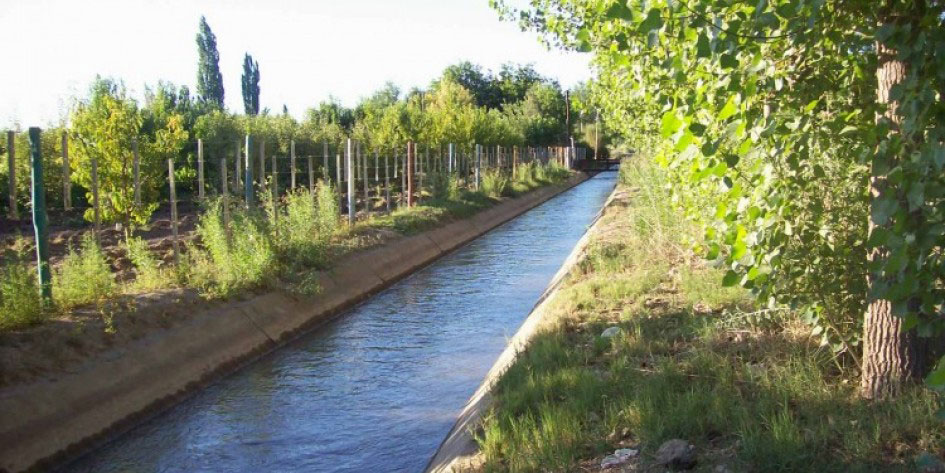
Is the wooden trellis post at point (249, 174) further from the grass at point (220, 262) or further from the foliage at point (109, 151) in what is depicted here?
the foliage at point (109, 151)

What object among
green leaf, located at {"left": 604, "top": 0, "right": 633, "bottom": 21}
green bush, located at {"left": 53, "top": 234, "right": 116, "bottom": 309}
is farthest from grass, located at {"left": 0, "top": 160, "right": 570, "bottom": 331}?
green leaf, located at {"left": 604, "top": 0, "right": 633, "bottom": 21}

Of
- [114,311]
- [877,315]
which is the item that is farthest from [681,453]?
[114,311]

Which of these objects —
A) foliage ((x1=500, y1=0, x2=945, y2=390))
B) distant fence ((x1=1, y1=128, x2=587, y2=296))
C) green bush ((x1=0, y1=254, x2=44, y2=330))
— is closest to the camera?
foliage ((x1=500, y1=0, x2=945, y2=390))

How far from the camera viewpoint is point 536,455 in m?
5.24

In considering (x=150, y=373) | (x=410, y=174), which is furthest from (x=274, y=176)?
(x=410, y=174)

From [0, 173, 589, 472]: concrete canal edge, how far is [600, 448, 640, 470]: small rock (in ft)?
17.5

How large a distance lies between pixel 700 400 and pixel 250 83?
89103mm

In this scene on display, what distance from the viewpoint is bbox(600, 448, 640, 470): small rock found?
4.94 metres

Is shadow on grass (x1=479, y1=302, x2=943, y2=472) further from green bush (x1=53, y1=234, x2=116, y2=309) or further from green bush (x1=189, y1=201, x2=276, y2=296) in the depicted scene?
green bush (x1=189, y1=201, x2=276, y2=296)

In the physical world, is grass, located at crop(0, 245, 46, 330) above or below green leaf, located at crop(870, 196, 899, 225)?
below

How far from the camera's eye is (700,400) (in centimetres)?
548

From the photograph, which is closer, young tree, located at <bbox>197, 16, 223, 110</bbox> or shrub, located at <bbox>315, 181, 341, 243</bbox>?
shrub, located at <bbox>315, 181, 341, 243</bbox>

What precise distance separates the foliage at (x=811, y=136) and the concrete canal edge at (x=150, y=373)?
6211mm

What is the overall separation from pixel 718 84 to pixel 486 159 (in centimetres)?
3854
